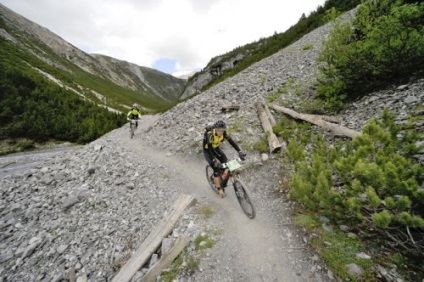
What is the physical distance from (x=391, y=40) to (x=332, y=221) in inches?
305

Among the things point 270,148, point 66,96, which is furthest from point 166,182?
point 66,96

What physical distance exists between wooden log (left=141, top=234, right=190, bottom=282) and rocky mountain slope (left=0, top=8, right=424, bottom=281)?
19.0 inches

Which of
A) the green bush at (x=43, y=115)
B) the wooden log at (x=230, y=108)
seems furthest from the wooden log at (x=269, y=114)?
the green bush at (x=43, y=115)

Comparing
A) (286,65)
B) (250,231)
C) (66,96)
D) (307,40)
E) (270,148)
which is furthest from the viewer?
(66,96)

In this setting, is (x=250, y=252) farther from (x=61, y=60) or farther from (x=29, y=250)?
(x=61, y=60)

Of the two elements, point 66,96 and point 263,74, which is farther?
point 66,96

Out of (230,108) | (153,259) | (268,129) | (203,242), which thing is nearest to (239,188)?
(203,242)

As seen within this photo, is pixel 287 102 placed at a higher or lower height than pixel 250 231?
higher

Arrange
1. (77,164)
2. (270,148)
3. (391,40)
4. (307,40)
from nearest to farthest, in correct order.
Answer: (391,40) → (270,148) → (77,164) → (307,40)

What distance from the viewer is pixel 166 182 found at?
12.0 m

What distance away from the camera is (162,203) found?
10195mm

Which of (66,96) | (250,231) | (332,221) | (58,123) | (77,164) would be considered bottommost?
(332,221)

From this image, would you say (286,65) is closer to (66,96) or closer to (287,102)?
(287,102)

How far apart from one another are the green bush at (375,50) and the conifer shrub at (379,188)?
198 inches
